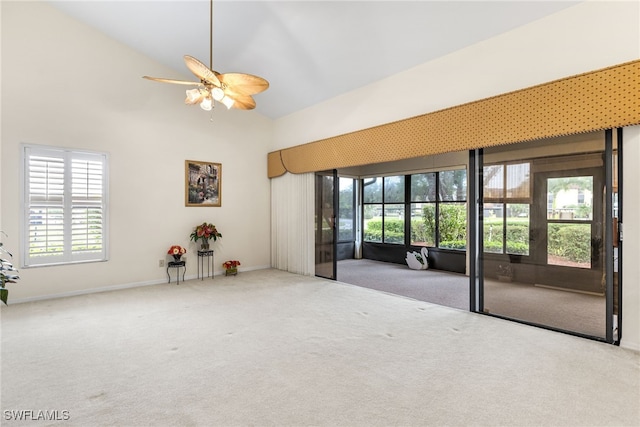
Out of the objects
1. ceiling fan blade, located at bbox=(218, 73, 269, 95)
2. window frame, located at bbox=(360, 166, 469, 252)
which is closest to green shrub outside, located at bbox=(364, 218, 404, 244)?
window frame, located at bbox=(360, 166, 469, 252)

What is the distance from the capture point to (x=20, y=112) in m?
4.53

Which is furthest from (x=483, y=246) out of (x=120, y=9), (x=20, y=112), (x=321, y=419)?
(x=20, y=112)

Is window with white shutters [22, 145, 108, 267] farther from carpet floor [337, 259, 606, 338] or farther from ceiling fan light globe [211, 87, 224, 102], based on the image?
carpet floor [337, 259, 606, 338]

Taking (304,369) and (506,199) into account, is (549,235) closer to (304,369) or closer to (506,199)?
(506,199)

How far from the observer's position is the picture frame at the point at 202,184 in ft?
20.0

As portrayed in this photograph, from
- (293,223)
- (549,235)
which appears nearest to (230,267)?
(293,223)

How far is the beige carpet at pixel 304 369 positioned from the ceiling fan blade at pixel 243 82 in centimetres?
261

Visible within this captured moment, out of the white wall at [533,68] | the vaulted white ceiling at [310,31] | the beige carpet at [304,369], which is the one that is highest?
the vaulted white ceiling at [310,31]

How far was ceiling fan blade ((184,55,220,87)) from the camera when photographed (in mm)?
2957

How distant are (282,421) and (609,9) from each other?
14.8ft

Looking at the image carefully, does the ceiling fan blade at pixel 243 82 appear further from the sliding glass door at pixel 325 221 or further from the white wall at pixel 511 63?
the sliding glass door at pixel 325 221

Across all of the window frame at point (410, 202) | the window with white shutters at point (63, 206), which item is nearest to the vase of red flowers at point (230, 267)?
the window with white shutters at point (63, 206)

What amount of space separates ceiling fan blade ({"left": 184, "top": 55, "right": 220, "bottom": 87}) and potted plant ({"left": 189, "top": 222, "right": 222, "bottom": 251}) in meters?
3.33

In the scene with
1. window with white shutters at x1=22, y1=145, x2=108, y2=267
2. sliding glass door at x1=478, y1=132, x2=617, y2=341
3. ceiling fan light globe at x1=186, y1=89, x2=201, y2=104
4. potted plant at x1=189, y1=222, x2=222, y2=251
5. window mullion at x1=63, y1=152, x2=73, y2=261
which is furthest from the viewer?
potted plant at x1=189, y1=222, x2=222, y2=251
